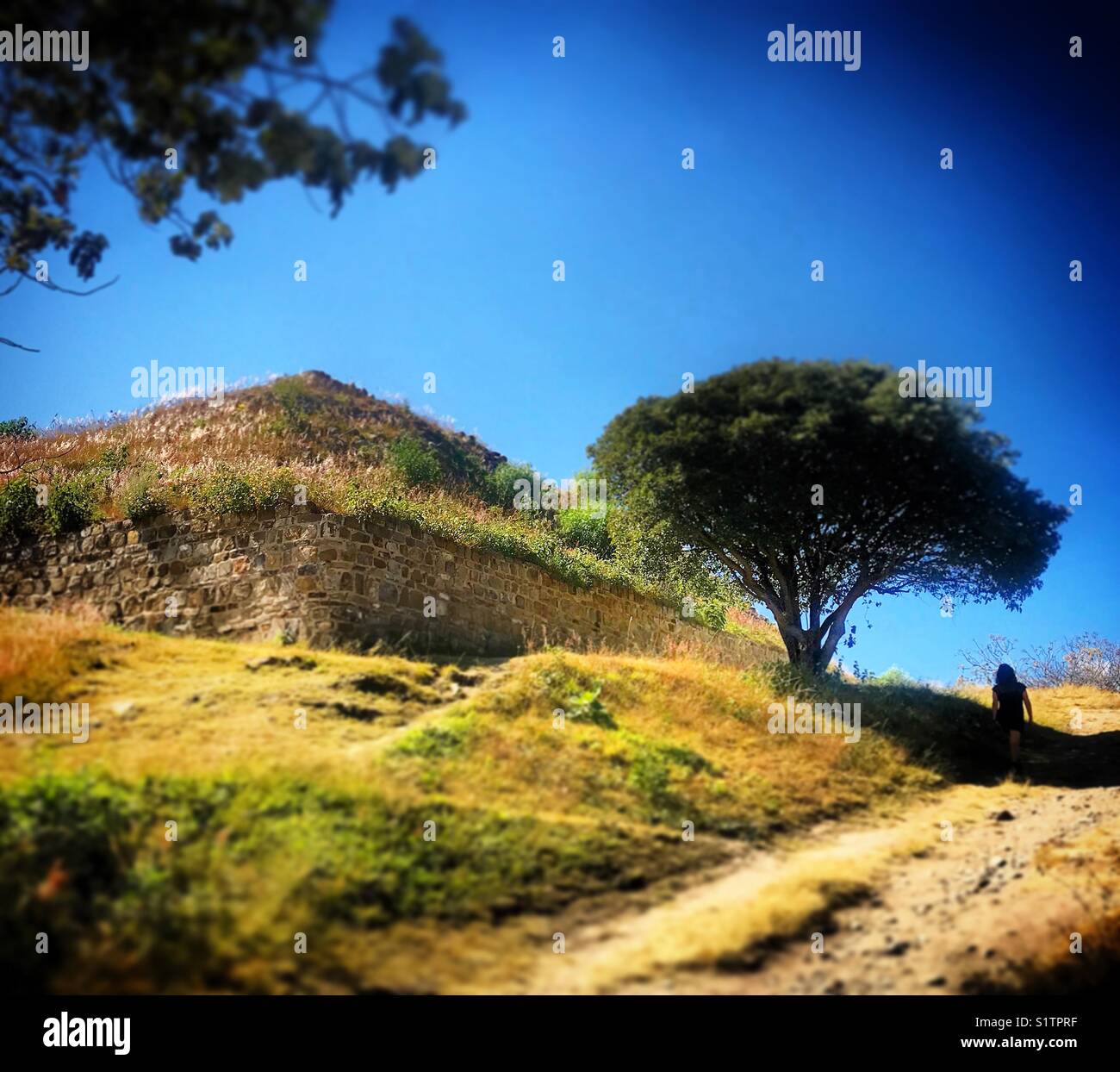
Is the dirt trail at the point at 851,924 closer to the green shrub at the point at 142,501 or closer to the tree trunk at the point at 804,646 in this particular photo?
the tree trunk at the point at 804,646

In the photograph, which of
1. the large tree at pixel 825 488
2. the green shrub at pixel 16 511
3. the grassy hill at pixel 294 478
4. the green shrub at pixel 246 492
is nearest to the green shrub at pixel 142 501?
the grassy hill at pixel 294 478

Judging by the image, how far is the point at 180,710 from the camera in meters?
8.82

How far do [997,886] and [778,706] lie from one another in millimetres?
4964

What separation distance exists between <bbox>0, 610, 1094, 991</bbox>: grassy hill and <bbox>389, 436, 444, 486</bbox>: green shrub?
1351 centimetres

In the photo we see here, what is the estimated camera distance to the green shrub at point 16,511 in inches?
603

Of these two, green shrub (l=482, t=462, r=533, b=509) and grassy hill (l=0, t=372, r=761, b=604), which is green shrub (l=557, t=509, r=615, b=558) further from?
green shrub (l=482, t=462, r=533, b=509)

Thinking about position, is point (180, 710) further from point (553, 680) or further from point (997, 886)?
point (997, 886)

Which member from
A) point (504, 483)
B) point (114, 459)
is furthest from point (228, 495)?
point (504, 483)

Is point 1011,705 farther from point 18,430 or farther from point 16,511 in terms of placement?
point 18,430

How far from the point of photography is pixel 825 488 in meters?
14.2
